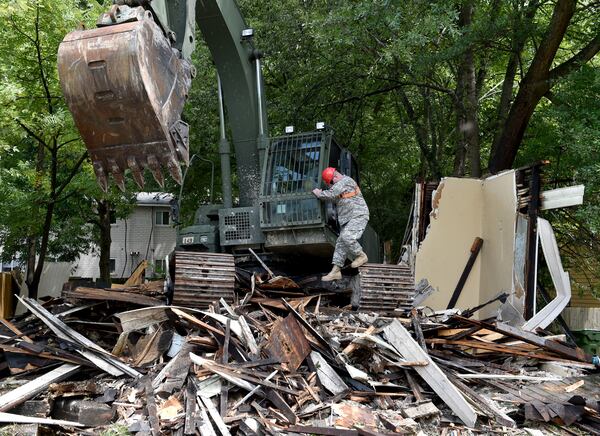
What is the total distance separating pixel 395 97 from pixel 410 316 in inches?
365

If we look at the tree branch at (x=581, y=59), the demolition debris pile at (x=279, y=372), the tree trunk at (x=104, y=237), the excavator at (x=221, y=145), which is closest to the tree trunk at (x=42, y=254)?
the excavator at (x=221, y=145)

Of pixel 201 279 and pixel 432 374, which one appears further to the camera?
pixel 201 279

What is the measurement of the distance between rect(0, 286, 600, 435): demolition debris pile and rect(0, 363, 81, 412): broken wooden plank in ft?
0.06

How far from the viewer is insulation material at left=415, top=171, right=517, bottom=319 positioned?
1112 centimetres

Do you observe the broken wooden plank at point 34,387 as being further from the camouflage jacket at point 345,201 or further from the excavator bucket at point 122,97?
the camouflage jacket at point 345,201

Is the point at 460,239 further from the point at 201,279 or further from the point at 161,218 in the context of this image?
the point at 161,218

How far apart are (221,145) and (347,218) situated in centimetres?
230

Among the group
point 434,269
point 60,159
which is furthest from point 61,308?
point 60,159

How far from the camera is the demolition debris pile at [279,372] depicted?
6074mm

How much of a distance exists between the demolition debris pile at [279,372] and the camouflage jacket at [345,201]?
1233 millimetres

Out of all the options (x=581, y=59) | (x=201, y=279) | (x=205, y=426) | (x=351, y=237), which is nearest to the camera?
(x=205, y=426)

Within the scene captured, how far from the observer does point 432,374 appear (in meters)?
6.68

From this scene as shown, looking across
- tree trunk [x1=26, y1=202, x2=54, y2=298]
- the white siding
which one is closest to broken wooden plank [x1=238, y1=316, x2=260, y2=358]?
tree trunk [x1=26, y1=202, x2=54, y2=298]

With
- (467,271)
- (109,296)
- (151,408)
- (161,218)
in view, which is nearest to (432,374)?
(151,408)
